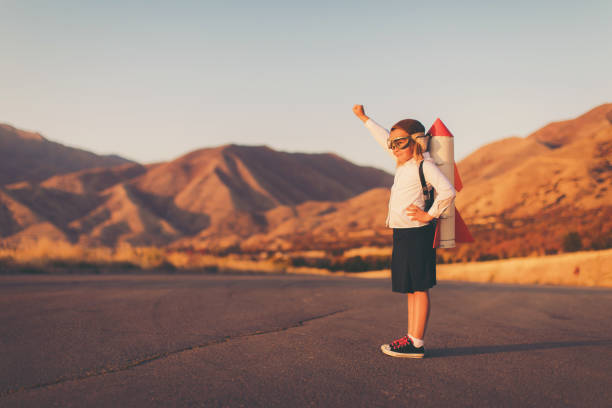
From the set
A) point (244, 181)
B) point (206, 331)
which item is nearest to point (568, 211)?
point (206, 331)

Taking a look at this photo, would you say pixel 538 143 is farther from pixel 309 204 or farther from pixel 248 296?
pixel 248 296

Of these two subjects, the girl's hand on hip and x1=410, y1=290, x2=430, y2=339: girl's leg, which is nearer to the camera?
the girl's hand on hip

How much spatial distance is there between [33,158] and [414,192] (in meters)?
142

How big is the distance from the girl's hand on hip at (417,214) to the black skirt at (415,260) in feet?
0.47

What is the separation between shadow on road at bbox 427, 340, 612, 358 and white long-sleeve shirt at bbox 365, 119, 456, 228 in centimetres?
115

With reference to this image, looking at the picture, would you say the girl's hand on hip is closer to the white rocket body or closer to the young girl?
the young girl

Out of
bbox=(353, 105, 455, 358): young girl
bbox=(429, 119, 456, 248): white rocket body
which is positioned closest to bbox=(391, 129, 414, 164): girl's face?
bbox=(353, 105, 455, 358): young girl

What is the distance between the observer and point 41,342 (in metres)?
4.41

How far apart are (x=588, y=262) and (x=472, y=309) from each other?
13643 mm

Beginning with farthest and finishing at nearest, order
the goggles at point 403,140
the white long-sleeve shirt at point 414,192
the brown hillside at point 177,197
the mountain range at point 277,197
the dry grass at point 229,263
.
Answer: the brown hillside at point 177,197 → the mountain range at point 277,197 → the dry grass at point 229,263 → the goggles at point 403,140 → the white long-sleeve shirt at point 414,192

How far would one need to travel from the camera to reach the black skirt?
411cm

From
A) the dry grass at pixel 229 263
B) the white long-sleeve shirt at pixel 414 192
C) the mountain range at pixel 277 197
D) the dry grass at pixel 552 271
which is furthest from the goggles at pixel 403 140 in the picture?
the mountain range at pixel 277 197

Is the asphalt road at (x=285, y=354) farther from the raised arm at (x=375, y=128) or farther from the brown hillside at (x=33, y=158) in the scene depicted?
the brown hillside at (x=33, y=158)

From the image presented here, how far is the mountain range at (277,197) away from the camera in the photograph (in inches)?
1844
